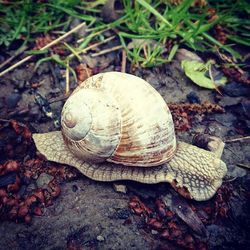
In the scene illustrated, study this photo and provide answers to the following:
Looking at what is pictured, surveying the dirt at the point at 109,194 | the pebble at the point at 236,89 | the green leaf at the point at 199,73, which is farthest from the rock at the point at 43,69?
the pebble at the point at 236,89

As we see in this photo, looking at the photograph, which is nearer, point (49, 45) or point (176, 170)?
point (176, 170)

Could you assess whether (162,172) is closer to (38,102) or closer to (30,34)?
(38,102)

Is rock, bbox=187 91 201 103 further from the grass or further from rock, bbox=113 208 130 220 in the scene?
rock, bbox=113 208 130 220

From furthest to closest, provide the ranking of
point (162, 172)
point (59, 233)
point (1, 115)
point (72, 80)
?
point (72, 80)
point (1, 115)
point (162, 172)
point (59, 233)

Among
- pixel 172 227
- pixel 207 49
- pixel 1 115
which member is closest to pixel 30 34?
pixel 1 115

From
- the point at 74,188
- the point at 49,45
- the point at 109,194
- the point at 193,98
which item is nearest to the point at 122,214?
the point at 109,194

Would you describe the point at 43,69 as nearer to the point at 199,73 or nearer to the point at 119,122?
the point at 119,122

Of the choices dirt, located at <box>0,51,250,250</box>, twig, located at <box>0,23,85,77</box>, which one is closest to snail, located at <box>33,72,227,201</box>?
dirt, located at <box>0,51,250,250</box>

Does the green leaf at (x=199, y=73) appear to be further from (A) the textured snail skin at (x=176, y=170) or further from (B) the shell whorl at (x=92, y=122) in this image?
(B) the shell whorl at (x=92, y=122)
